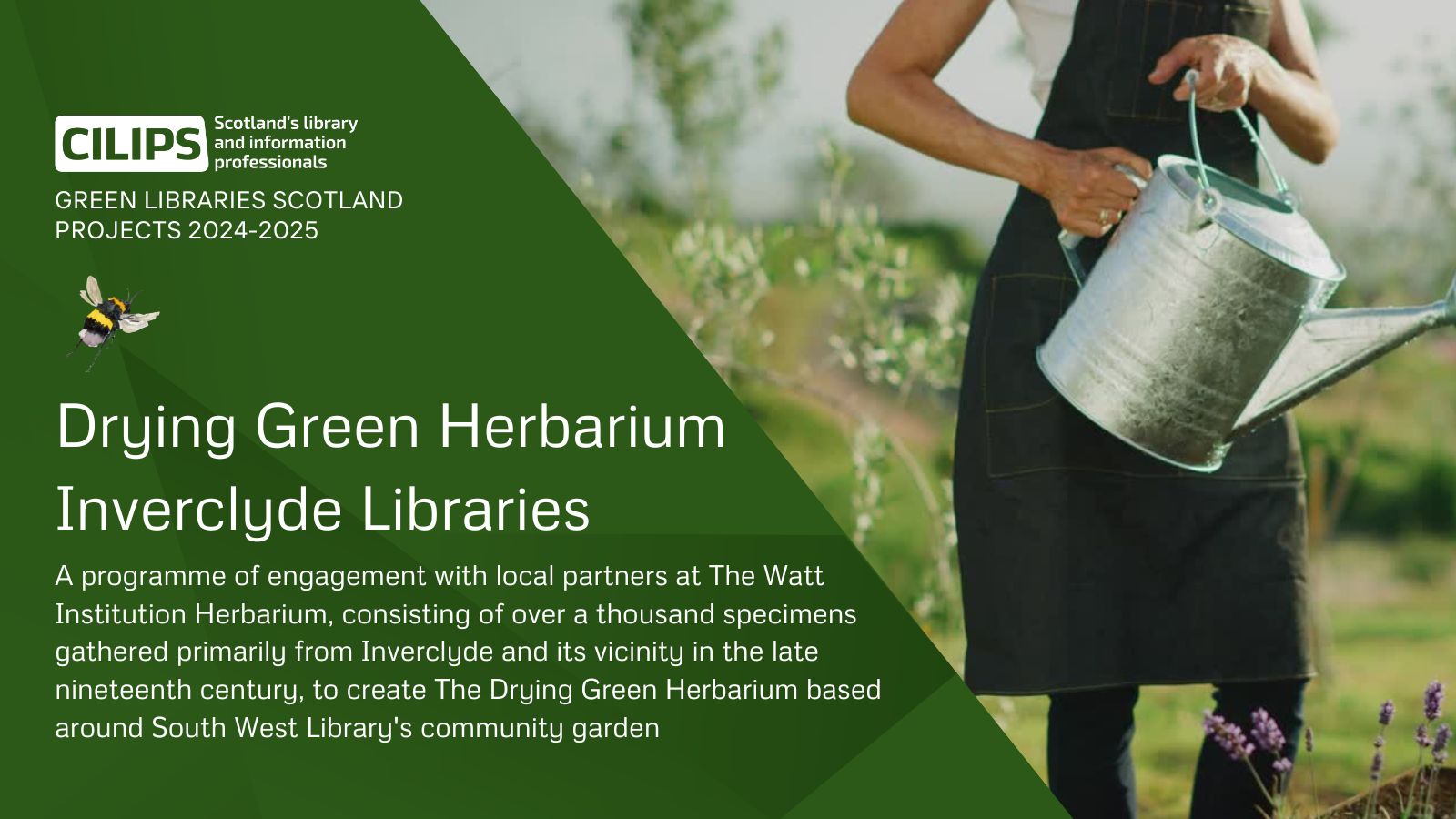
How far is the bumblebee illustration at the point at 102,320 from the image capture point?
3.01 m

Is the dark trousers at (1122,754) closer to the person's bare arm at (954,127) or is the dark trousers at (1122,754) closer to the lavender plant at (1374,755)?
the lavender plant at (1374,755)

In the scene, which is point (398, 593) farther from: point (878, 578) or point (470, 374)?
point (878, 578)

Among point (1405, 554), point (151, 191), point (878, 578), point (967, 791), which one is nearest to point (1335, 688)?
point (1405, 554)

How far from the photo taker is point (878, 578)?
3170 mm

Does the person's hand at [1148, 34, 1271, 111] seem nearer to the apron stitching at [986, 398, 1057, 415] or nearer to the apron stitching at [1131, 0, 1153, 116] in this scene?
the apron stitching at [1131, 0, 1153, 116]

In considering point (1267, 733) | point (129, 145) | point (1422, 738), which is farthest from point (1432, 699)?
point (129, 145)

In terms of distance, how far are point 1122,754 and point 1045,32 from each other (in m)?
0.93

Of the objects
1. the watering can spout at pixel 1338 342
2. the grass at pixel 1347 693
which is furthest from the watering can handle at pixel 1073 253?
the grass at pixel 1347 693

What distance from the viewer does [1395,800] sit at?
2191 millimetres

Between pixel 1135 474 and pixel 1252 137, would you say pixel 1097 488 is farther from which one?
pixel 1252 137

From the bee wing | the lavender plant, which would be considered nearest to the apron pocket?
the lavender plant

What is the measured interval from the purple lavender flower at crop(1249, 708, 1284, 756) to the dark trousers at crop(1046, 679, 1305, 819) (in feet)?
0.41

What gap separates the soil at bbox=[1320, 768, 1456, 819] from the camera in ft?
6.94

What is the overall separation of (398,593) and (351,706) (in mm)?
195
